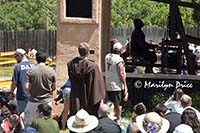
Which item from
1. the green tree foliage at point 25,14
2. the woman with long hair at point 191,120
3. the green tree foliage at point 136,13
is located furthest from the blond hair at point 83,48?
the green tree foliage at point 136,13

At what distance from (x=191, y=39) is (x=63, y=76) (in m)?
5.43

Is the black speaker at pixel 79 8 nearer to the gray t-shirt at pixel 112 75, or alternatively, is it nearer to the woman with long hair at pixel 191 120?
the gray t-shirt at pixel 112 75

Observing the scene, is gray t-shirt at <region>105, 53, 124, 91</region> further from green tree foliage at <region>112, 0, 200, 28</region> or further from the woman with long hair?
green tree foliage at <region>112, 0, 200, 28</region>

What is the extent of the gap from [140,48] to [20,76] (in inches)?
270

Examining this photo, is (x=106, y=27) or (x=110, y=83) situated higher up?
(x=106, y=27)

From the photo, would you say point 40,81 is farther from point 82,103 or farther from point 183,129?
point 183,129

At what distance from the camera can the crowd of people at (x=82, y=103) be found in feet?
29.3

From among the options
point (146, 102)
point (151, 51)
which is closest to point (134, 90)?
point (146, 102)

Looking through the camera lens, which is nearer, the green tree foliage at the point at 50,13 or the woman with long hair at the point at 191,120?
the woman with long hair at the point at 191,120

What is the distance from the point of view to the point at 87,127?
9.07m

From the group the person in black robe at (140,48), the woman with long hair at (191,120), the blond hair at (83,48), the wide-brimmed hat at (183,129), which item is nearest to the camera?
the wide-brimmed hat at (183,129)

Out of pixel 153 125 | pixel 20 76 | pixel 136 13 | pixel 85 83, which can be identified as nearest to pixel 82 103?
pixel 85 83

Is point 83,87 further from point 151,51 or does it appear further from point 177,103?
point 151,51

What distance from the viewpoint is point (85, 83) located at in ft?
37.6
